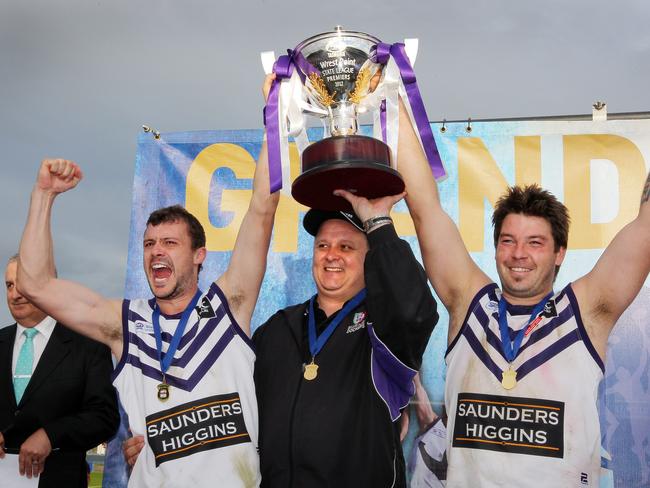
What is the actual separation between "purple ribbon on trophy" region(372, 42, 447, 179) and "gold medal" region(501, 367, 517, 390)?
0.89 meters

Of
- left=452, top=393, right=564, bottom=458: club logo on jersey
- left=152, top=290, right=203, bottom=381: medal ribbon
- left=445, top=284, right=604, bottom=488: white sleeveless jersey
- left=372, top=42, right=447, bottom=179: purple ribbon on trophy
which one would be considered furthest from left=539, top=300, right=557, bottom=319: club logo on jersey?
left=152, top=290, right=203, bottom=381: medal ribbon

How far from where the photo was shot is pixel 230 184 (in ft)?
15.4

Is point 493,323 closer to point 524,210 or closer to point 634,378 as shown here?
point 524,210

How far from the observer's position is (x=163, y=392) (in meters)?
2.94

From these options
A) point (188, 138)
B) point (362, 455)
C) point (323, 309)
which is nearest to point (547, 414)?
point (362, 455)

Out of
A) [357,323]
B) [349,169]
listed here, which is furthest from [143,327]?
[349,169]

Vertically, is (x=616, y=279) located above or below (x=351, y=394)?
above

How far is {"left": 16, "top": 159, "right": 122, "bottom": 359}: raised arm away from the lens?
320 cm

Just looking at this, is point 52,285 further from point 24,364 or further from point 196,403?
point 24,364

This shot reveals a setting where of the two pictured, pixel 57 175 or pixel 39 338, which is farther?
pixel 39 338

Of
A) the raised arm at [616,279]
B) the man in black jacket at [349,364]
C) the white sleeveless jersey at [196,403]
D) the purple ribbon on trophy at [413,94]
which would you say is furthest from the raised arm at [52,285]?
the raised arm at [616,279]

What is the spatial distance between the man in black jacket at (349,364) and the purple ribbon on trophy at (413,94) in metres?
0.34

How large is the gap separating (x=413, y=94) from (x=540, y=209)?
75 centimetres

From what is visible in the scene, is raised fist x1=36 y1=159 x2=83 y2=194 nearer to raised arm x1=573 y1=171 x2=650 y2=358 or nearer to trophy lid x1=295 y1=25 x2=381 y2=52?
trophy lid x1=295 y1=25 x2=381 y2=52
